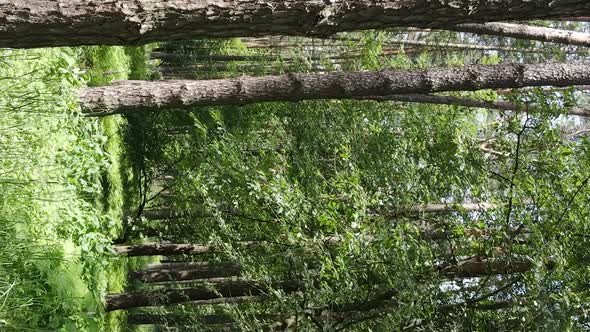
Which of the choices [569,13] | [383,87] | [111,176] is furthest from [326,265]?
[111,176]

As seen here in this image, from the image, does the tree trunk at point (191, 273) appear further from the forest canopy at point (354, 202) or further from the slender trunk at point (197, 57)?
the slender trunk at point (197, 57)

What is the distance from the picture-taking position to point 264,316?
808 centimetres

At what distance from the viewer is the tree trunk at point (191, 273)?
988 centimetres

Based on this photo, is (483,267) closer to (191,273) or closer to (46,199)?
(46,199)

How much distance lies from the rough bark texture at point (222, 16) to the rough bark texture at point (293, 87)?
3.37 metres

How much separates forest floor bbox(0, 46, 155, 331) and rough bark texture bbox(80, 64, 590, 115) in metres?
0.45

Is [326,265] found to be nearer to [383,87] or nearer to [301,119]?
[383,87]

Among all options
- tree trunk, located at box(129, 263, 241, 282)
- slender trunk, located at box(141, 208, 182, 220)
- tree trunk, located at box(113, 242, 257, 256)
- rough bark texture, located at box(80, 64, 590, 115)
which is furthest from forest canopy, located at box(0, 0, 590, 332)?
slender trunk, located at box(141, 208, 182, 220)

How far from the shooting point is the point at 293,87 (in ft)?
21.4

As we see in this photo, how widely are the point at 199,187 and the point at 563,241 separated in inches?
198

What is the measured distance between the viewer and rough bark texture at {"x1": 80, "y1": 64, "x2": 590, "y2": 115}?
6.41 metres

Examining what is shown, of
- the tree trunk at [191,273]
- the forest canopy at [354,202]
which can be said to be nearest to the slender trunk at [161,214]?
the tree trunk at [191,273]

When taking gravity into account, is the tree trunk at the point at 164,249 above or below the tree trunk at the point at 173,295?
above

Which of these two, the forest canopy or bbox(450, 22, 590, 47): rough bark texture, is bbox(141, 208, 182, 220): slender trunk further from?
bbox(450, 22, 590, 47): rough bark texture
